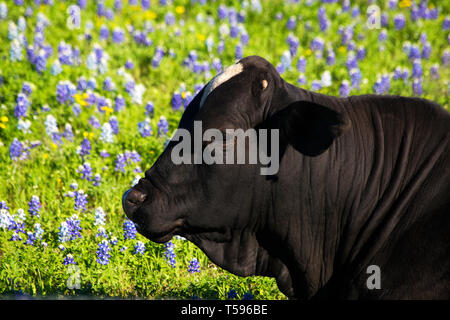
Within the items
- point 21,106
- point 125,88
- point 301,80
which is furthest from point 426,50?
point 21,106

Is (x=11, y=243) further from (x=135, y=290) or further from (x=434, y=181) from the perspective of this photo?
(x=434, y=181)

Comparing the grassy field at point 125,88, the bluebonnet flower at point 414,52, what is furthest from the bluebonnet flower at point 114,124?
the bluebonnet flower at point 414,52

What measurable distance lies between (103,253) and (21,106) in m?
2.62

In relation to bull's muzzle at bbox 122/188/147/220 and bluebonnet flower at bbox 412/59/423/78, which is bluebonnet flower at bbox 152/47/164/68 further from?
bull's muzzle at bbox 122/188/147/220

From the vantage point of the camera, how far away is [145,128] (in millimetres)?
6965

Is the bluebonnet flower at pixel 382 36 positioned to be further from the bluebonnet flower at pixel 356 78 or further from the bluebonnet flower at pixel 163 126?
the bluebonnet flower at pixel 163 126

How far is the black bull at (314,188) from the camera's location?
12.2 ft

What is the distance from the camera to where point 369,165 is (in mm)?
3895

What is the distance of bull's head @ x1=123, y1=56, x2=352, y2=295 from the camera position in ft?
12.3

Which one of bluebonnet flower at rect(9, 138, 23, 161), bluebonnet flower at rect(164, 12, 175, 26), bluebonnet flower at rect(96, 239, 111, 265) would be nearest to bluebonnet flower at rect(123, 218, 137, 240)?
bluebonnet flower at rect(96, 239, 111, 265)

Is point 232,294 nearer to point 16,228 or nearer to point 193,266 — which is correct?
point 193,266

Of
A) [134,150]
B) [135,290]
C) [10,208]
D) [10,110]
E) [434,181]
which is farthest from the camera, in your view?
Answer: [10,110]
